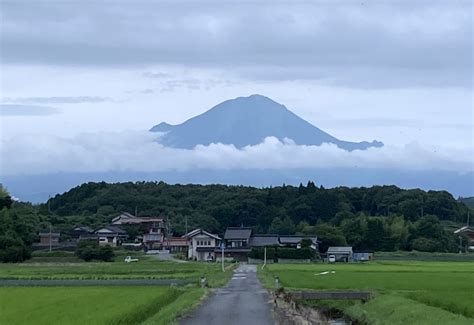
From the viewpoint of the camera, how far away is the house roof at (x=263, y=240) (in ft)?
256

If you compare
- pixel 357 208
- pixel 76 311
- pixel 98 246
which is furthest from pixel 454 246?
pixel 76 311

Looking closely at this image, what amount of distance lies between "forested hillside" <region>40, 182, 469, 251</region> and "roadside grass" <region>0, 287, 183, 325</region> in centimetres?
5923

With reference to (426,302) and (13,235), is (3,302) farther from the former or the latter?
(13,235)

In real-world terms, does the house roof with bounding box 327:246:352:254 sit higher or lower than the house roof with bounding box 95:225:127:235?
lower

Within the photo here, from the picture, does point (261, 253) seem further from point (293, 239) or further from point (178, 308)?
point (178, 308)

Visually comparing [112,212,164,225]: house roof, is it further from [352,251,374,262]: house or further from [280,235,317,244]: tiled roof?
[352,251,374,262]: house

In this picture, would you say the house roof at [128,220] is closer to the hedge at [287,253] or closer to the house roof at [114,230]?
the house roof at [114,230]

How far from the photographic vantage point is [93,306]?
21.5 m

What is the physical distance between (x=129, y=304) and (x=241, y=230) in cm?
5928

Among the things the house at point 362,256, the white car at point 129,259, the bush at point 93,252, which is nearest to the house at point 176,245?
the house at point 362,256

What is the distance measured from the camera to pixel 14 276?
1715 inches

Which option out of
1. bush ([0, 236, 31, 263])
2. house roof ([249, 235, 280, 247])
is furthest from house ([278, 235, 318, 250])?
bush ([0, 236, 31, 263])

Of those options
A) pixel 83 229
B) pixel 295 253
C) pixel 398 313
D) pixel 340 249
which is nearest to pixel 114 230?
pixel 83 229

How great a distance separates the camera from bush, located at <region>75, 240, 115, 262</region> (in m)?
64.0
